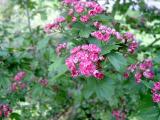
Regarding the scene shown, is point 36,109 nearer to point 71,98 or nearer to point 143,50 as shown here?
point 71,98

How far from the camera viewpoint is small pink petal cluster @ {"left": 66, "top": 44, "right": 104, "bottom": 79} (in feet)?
7.39

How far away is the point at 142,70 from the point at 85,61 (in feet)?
2.04

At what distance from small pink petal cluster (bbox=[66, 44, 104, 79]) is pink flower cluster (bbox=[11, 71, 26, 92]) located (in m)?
1.36

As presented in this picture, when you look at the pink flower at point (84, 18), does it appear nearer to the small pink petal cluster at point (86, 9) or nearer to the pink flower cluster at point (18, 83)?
the small pink petal cluster at point (86, 9)

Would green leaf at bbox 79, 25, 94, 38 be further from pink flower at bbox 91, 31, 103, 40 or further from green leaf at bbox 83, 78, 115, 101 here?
green leaf at bbox 83, 78, 115, 101

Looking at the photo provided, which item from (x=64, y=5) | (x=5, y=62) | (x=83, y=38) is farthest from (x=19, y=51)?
(x=83, y=38)

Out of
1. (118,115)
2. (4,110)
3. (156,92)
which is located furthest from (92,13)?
(118,115)

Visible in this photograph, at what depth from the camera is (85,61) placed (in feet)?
7.37

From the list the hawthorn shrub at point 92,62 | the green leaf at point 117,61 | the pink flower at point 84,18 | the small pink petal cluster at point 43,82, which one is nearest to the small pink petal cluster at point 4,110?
the hawthorn shrub at point 92,62

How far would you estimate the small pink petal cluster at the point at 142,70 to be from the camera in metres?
2.66

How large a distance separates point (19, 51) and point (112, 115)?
1.44 meters

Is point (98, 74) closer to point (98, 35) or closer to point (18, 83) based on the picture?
point (98, 35)

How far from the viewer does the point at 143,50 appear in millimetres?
3885

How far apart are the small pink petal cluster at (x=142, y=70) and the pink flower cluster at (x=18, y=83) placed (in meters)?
1.21
